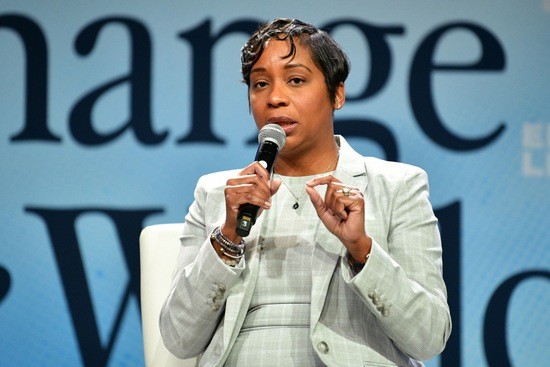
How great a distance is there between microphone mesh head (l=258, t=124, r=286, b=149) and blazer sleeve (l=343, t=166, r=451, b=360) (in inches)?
12.6

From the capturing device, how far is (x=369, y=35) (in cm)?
322

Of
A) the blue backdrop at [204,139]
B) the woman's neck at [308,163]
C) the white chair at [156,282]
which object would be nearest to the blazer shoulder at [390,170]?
the woman's neck at [308,163]

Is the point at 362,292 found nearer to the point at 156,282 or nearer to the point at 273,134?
the point at 273,134

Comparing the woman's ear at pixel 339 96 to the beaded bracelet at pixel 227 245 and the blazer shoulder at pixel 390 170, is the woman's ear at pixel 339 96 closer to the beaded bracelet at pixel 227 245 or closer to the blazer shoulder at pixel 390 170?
the blazer shoulder at pixel 390 170

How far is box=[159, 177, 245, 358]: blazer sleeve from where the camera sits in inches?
78.9

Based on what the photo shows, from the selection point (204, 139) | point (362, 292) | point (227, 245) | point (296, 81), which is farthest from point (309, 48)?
point (204, 139)

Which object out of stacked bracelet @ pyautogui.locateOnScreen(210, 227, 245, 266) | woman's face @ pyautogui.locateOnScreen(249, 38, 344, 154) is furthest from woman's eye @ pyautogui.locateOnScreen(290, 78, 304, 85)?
stacked bracelet @ pyautogui.locateOnScreen(210, 227, 245, 266)

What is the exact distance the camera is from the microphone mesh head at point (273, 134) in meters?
1.94

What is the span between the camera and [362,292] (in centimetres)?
188

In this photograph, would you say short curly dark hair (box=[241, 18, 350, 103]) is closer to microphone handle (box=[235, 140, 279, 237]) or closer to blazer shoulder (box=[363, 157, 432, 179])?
blazer shoulder (box=[363, 157, 432, 179])

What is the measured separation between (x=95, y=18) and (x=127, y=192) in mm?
679

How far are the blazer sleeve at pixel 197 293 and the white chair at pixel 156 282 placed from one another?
0.14 meters

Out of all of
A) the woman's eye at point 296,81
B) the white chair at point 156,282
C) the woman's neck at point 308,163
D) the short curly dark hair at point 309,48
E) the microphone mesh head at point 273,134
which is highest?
the short curly dark hair at point 309,48

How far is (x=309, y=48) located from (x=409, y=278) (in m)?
0.64
